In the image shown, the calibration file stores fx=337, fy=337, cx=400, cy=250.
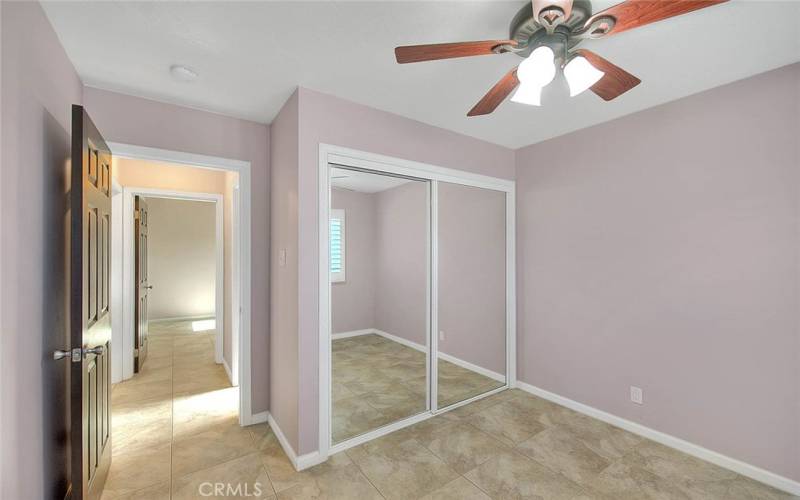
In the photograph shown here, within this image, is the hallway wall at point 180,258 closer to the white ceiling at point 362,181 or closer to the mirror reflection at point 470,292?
the white ceiling at point 362,181

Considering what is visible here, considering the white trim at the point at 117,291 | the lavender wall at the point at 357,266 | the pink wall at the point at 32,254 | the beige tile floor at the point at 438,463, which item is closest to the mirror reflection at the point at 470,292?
the beige tile floor at the point at 438,463

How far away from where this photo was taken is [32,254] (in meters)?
A: 1.41

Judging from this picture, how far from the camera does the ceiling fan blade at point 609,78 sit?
147 centimetres

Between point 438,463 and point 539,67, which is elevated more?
point 539,67

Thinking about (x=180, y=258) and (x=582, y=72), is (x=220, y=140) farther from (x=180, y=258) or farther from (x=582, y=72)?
(x=180, y=258)

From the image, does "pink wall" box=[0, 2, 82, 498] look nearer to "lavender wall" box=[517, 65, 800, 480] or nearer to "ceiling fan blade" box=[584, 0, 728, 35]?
"ceiling fan blade" box=[584, 0, 728, 35]

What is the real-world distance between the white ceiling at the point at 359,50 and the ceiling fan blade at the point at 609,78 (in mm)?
265

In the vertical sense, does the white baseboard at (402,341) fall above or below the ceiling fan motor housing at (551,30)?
below

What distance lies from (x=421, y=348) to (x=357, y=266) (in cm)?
93

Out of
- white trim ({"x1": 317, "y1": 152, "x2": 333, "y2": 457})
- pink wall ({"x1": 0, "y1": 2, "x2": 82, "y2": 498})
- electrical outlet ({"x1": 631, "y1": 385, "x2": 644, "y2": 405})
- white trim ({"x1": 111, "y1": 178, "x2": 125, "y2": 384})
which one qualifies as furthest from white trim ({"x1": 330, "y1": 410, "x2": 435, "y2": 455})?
white trim ({"x1": 111, "y1": 178, "x2": 125, "y2": 384})

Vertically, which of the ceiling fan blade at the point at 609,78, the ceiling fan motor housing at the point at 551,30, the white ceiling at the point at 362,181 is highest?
the ceiling fan motor housing at the point at 551,30

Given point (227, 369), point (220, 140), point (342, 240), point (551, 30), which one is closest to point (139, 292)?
point (227, 369)

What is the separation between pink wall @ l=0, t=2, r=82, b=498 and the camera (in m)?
1.21

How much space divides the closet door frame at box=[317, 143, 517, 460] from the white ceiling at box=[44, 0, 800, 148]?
43cm
